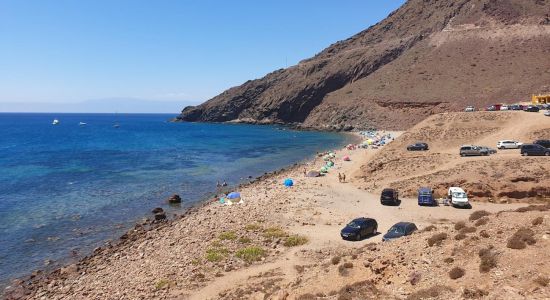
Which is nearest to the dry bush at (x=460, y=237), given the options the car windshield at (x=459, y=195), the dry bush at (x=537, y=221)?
the dry bush at (x=537, y=221)

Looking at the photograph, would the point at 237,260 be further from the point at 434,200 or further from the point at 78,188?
the point at 78,188

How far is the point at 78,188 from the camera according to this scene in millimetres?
59875

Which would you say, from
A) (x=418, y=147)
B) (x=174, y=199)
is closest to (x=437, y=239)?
(x=174, y=199)

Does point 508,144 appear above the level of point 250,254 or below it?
above

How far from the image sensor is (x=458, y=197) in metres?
37.0

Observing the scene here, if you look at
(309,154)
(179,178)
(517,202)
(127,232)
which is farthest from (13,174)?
(517,202)

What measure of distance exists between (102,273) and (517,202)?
3301cm

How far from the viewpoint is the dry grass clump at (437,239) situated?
18.9 meters

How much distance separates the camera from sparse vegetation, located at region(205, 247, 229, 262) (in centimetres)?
2689

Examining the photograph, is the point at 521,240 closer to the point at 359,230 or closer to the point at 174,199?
the point at 359,230

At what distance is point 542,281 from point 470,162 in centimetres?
3253

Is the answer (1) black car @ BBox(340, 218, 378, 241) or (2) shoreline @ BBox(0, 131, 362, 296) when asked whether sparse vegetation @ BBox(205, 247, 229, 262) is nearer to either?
(1) black car @ BBox(340, 218, 378, 241)

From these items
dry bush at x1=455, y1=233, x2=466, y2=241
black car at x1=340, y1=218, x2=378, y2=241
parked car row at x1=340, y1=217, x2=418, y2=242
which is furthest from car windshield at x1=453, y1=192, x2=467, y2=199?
dry bush at x1=455, y1=233, x2=466, y2=241

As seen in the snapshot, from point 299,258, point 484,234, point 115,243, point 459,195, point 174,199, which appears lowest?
point 115,243
